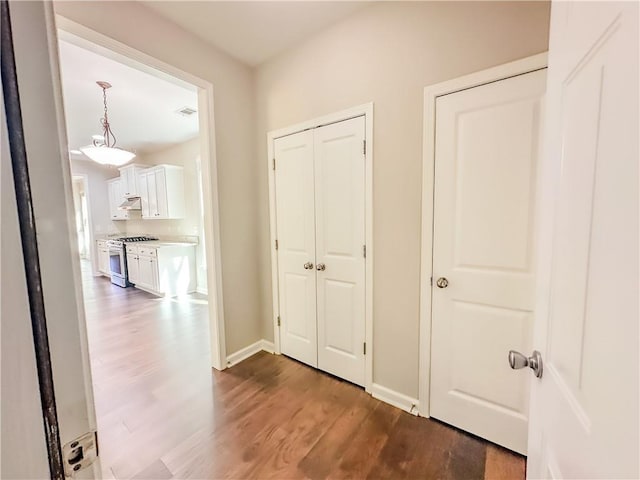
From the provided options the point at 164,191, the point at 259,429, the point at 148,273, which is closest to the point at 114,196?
the point at 164,191

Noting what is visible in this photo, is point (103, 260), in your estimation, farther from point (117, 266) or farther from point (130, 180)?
point (130, 180)

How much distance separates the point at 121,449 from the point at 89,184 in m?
6.35

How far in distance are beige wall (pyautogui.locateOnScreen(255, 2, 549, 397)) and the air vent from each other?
1848mm

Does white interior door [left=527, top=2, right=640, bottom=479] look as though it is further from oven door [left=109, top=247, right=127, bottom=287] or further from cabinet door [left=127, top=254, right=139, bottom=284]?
oven door [left=109, top=247, right=127, bottom=287]

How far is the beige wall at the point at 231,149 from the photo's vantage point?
190 cm

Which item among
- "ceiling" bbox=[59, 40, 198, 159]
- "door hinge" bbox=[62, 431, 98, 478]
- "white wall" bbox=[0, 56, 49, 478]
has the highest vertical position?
"ceiling" bbox=[59, 40, 198, 159]

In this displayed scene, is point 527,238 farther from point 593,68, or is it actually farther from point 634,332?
point 634,332

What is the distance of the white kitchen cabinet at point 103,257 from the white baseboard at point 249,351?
192 inches

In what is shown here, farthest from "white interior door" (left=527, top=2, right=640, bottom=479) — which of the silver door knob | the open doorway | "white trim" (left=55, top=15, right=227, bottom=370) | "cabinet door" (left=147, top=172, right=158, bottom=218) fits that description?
"cabinet door" (left=147, top=172, right=158, bottom=218)

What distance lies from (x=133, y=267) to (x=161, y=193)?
58.5 inches

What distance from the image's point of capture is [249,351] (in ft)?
8.59

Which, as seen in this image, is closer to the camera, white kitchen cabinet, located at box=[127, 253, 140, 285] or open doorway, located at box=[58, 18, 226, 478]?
open doorway, located at box=[58, 18, 226, 478]

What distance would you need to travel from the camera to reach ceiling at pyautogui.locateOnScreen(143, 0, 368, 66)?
1.80 metres

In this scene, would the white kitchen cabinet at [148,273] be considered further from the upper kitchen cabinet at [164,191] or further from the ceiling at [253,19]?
the ceiling at [253,19]
